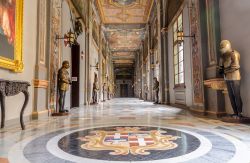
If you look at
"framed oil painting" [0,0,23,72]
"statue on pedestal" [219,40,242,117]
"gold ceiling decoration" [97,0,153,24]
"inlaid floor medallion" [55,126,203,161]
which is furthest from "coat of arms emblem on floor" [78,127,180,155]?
"gold ceiling decoration" [97,0,153,24]

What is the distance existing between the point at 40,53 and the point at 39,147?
311 centimetres

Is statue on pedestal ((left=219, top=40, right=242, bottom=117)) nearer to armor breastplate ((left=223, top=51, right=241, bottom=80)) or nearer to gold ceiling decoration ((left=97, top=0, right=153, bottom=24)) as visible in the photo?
armor breastplate ((left=223, top=51, right=241, bottom=80))

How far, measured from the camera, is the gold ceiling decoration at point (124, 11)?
12391 millimetres

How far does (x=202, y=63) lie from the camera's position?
4.92 metres

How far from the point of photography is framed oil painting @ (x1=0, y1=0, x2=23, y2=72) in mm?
3255

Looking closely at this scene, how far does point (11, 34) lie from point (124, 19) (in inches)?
487

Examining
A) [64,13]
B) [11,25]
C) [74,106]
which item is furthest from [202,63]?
[74,106]

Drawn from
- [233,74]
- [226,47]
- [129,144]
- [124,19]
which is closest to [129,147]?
[129,144]

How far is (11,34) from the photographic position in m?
3.50

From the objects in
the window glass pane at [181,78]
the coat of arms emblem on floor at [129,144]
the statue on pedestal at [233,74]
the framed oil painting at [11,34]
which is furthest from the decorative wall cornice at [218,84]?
the framed oil painting at [11,34]

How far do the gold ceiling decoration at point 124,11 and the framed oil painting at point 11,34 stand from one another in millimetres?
9396

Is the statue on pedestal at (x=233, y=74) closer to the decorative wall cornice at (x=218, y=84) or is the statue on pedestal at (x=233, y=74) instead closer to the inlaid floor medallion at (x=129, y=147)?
the decorative wall cornice at (x=218, y=84)

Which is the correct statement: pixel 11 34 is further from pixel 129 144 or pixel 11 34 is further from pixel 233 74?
pixel 233 74

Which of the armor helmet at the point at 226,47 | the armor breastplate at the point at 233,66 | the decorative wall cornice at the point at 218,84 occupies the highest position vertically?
the armor helmet at the point at 226,47
